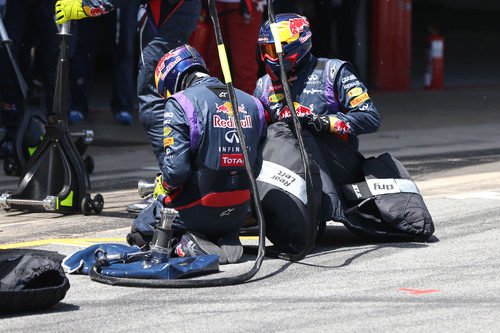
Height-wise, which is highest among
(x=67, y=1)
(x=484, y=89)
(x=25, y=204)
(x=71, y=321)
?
(x=67, y=1)

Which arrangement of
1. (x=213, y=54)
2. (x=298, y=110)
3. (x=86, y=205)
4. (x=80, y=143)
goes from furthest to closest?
1. (x=213, y=54)
2. (x=80, y=143)
3. (x=86, y=205)
4. (x=298, y=110)

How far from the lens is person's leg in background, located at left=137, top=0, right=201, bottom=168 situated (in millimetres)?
7930

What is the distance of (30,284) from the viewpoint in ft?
16.8

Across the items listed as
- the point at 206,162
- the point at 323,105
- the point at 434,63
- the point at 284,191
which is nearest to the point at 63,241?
the point at 206,162

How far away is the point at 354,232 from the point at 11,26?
453cm

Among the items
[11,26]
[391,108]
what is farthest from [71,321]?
[391,108]

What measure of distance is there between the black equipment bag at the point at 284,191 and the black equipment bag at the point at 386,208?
376 mm

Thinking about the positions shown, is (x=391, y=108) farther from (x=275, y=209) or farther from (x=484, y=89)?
(x=275, y=209)

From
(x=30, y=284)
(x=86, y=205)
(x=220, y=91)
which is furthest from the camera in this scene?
(x=86, y=205)

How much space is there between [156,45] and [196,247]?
2.27m

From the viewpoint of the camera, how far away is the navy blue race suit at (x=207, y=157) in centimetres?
610

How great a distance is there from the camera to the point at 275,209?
258 inches

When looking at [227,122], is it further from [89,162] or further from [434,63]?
[434,63]

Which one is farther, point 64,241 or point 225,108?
point 64,241
